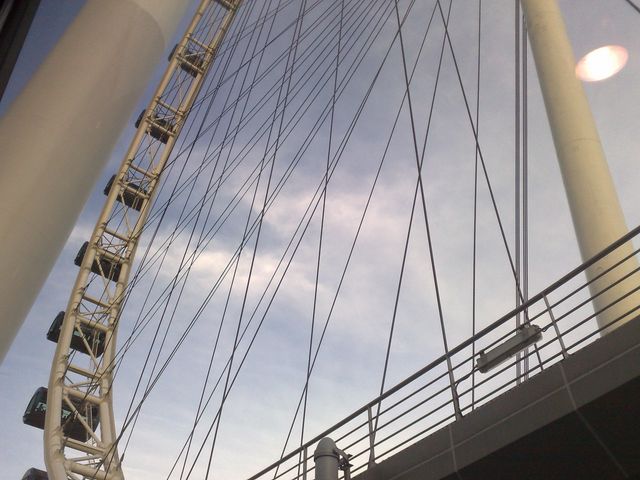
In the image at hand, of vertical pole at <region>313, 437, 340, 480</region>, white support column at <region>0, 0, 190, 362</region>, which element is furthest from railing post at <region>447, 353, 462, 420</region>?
white support column at <region>0, 0, 190, 362</region>

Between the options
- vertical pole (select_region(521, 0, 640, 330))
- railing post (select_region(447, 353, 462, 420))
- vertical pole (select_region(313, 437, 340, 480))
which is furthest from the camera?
vertical pole (select_region(521, 0, 640, 330))

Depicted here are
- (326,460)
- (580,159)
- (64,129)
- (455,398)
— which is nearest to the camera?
(64,129)

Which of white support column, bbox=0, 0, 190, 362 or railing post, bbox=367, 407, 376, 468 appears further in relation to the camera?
railing post, bbox=367, 407, 376, 468

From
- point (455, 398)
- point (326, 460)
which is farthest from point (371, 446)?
point (455, 398)

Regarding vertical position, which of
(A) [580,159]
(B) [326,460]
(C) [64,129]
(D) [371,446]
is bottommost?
(C) [64,129]

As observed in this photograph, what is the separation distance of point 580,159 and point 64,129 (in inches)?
392

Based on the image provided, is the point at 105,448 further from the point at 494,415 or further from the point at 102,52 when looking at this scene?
the point at 102,52

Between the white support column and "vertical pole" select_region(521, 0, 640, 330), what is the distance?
7.92 m

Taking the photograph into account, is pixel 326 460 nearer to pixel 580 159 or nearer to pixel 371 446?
pixel 371 446

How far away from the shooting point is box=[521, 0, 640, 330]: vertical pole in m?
9.32

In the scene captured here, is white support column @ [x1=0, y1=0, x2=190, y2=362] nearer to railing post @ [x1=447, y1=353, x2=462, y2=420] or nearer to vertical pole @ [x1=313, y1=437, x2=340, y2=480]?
railing post @ [x1=447, y1=353, x2=462, y2=420]

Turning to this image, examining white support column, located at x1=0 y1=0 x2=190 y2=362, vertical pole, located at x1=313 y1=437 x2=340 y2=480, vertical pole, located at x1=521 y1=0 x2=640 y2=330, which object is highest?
vertical pole, located at x1=521 y1=0 x2=640 y2=330

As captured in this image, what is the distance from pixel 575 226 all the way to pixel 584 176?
90 centimetres

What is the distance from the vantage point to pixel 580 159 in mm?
10695
